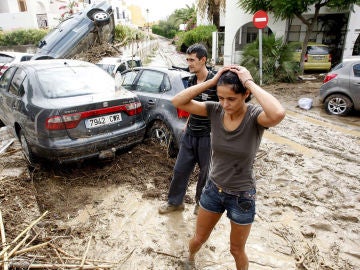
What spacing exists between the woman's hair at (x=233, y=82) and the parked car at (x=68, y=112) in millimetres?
2559

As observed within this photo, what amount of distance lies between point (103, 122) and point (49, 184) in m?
1.13

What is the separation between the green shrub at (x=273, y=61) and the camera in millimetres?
11930

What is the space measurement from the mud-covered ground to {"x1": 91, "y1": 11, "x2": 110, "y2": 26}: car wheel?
239 inches

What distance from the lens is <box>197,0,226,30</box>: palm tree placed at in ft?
68.5

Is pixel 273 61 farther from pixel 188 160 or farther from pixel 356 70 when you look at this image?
pixel 188 160

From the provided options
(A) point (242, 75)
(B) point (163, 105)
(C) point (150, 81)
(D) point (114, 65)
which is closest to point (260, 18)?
(D) point (114, 65)

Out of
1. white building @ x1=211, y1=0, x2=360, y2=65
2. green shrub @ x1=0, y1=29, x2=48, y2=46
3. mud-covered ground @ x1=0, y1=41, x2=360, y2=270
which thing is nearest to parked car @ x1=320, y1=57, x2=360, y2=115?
mud-covered ground @ x1=0, y1=41, x2=360, y2=270

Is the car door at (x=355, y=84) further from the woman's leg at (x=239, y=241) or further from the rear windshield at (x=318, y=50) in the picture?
the rear windshield at (x=318, y=50)

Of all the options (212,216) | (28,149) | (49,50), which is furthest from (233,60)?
(212,216)

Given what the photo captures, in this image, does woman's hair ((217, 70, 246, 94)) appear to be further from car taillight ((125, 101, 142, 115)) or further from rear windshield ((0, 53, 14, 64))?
rear windshield ((0, 53, 14, 64))

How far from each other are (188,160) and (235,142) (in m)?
1.36

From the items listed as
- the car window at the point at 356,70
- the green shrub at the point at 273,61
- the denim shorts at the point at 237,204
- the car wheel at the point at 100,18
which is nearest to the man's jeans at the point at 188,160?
the denim shorts at the point at 237,204

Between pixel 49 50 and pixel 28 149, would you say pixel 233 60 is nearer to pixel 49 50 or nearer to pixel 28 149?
pixel 49 50

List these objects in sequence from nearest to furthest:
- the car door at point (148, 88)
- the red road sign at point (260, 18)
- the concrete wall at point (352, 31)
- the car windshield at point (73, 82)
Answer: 1. the car windshield at point (73, 82)
2. the car door at point (148, 88)
3. the red road sign at point (260, 18)
4. the concrete wall at point (352, 31)
